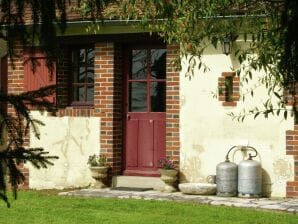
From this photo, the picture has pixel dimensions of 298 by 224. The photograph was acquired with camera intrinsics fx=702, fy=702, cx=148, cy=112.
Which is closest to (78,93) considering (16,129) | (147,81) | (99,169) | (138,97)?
(138,97)

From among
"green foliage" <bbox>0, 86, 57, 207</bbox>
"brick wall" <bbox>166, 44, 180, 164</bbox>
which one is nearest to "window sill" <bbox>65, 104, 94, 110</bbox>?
"brick wall" <bbox>166, 44, 180, 164</bbox>

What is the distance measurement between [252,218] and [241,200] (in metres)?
1.78

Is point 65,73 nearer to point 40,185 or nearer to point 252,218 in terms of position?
point 40,185

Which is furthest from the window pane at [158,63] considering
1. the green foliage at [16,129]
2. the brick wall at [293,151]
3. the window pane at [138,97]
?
the green foliage at [16,129]

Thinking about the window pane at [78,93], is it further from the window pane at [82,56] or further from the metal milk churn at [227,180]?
the metal milk churn at [227,180]

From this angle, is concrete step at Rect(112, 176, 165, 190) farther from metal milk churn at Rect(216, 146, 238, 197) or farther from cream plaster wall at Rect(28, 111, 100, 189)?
metal milk churn at Rect(216, 146, 238, 197)

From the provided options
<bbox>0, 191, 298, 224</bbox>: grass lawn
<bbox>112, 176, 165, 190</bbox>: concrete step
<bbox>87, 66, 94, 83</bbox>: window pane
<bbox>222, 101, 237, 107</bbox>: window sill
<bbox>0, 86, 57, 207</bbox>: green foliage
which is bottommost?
<bbox>0, 191, 298, 224</bbox>: grass lawn

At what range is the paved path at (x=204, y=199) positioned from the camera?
10180 millimetres

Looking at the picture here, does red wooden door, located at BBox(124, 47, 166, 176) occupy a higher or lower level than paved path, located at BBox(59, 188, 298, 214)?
higher

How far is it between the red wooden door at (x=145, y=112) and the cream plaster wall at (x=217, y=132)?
687 millimetres

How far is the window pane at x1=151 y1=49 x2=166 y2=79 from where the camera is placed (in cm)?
1280

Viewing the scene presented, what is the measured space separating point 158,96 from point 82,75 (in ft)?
5.37

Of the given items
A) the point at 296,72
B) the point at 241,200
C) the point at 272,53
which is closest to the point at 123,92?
the point at 241,200

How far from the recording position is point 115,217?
9.26 m
